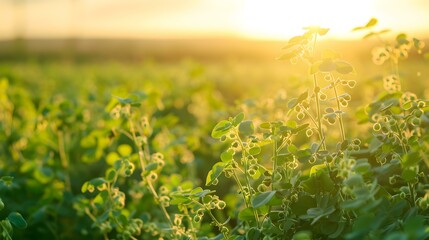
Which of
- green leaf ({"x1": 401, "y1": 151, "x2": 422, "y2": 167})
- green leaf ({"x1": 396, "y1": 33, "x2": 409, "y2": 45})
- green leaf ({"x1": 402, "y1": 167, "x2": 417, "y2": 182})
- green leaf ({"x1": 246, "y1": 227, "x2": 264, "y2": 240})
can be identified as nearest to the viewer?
green leaf ({"x1": 401, "y1": 151, "x2": 422, "y2": 167})

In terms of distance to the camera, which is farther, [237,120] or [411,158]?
[237,120]

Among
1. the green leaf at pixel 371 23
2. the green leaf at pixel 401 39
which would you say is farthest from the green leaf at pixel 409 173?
the green leaf at pixel 401 39

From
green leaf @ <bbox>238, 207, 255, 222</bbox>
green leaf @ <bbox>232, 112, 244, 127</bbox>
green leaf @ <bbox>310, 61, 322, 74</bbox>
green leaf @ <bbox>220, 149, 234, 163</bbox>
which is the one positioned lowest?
green leaf @ <bbox>238, 207, 255, 222</bbox>

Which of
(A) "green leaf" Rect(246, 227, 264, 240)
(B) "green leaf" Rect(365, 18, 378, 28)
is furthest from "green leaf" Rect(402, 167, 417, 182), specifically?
(B) "green leaf" Rect(365, 18, 378, 28)

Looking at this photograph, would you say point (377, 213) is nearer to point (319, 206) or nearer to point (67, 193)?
point (319, 206)

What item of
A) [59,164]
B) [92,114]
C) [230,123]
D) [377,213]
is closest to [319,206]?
[377,213]

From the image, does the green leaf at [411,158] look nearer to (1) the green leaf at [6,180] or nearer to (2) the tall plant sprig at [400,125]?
(2) the tall plant sprig at [400,125]

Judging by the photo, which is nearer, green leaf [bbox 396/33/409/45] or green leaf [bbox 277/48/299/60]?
green leaf [bbox 277/48/299/60]

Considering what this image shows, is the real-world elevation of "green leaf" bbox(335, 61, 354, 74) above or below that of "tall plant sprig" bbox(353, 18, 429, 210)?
above

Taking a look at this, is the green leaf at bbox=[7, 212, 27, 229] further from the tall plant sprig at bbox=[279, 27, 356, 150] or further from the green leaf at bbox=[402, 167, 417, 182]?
the green leaf at bbox=[402, 167, 417, 182]

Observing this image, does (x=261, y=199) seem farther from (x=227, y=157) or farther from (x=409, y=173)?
(x=409, y=173)

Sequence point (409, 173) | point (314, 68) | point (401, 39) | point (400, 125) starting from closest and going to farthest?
point (409, 173) < point (314, 68) < point (400, 125) < point (401, 39)

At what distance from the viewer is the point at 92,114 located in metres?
5.13

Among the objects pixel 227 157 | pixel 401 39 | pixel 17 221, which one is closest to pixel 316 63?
pixel 227 157
